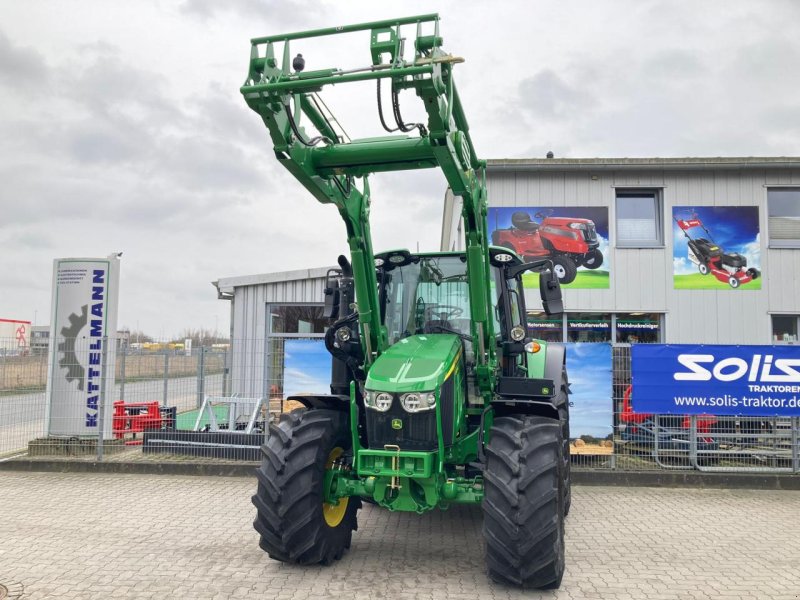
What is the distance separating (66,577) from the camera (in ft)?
16.0

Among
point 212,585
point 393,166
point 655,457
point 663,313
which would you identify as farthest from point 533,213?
point 212,585

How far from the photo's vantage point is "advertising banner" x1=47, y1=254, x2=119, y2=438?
30.8 feet

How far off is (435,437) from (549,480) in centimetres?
87

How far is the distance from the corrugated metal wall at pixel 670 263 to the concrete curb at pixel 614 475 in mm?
3450

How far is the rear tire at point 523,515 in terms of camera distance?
4355 millimetres

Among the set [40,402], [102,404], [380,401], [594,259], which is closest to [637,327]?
[594,259]

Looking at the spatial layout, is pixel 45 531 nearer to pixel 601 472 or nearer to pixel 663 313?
pixel 601 472

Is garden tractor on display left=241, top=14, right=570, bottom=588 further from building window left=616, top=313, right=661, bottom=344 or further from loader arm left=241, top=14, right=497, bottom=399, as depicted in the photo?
building window left=616, top=313, right=661, bottom=344

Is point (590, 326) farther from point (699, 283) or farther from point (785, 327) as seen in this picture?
point (785, 327)

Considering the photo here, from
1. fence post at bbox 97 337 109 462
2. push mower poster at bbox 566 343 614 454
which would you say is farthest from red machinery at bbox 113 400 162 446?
push mower poster at bbox 566 343 614 454

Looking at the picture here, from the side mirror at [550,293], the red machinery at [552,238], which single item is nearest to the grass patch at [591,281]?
the red machinery at [552,238]

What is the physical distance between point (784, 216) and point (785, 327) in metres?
2.02

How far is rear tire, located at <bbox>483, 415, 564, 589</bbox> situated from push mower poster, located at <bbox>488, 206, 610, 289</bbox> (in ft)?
23.5

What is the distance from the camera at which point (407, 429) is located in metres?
4.73
